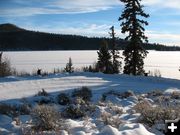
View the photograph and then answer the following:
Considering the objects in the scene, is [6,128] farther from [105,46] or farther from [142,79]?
[105,46]

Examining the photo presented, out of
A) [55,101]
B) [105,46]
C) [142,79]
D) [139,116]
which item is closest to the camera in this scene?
[139,116]

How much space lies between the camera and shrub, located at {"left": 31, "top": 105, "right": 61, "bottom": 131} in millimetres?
9680

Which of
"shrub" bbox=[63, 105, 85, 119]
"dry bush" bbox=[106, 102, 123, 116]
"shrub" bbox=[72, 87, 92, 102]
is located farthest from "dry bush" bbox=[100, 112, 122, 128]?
"shrub" bbox=[72, 87, 92, 102]

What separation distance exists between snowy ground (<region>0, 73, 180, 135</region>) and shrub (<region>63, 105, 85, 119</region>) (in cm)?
40

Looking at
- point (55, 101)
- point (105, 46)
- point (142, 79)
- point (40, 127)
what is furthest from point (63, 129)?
point (105, 46)

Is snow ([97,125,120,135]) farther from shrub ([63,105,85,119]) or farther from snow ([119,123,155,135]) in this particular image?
shrub ([63,105,85,119])

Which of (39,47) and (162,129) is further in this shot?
(39,47)

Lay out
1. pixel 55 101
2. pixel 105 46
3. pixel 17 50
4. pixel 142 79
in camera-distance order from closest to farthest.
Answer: pixel 55 101 → pixel 142 79 → pixel 105 46 → pixel 17 50

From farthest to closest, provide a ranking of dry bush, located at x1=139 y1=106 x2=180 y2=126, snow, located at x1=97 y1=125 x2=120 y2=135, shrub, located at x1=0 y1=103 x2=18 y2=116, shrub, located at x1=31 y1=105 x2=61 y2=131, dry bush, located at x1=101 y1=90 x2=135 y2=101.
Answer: dry bush, located at x1=101 y1=90 x2=135 y2=101 < shrub, located at x1=0 y1=103 x2=18 y2=116 < dry bush, located at x1=139 y1=106 x2=180 y2=126 < shrub, located at x1=31 y1=105 x2=61 y2=131 < snow, located at x1=97 y1=125 x2=120 y2=135

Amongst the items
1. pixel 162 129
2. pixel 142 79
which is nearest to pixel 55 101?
pixel 162 129

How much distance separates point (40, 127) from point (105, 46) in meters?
54.6

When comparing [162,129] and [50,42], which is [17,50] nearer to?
[50,42]

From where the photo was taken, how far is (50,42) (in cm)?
17488

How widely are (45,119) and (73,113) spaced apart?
2.03m
